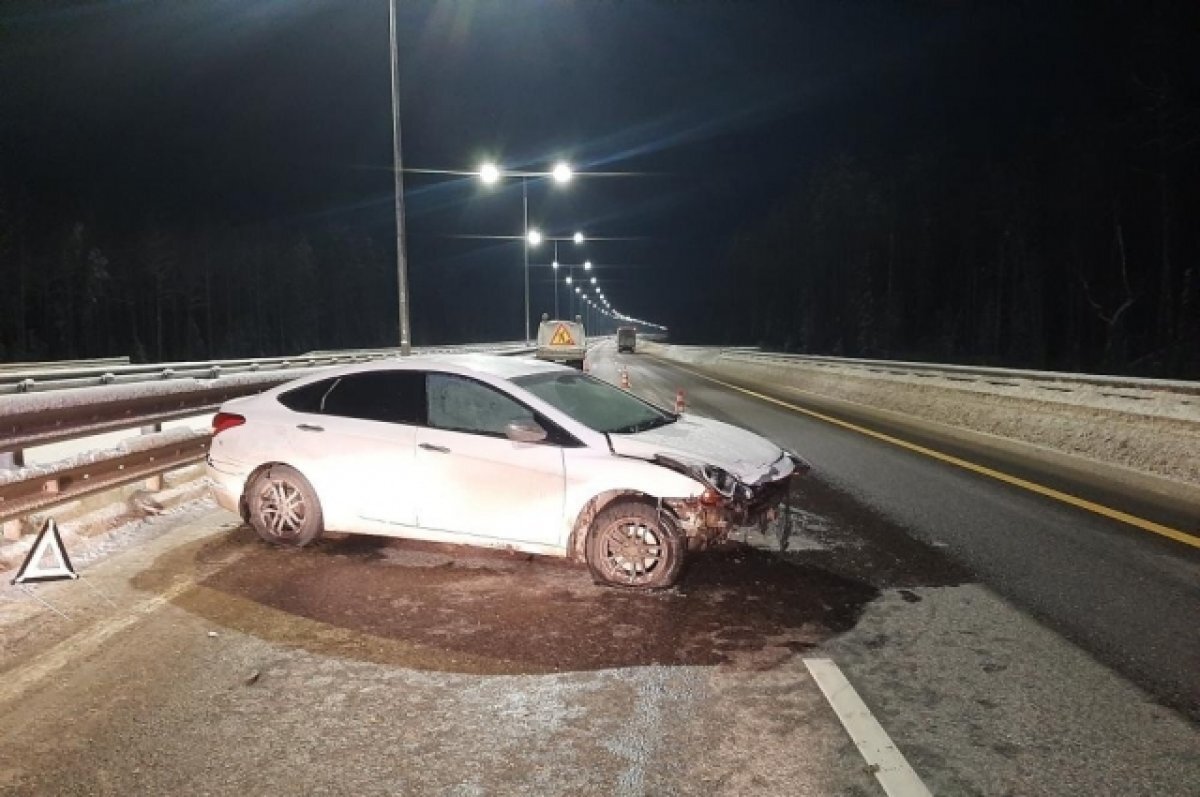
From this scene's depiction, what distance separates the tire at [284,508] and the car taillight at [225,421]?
1.76ft

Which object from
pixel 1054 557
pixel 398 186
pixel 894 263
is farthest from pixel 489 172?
pixel 894 263

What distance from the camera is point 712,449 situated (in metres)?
5.86

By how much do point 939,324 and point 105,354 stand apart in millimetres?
76792

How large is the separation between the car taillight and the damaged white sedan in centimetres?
2

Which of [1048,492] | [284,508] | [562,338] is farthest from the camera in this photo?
[562,338]

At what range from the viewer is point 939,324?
71125mm

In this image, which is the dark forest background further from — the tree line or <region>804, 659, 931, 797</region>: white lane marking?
<region>804, 659, 931, 797</region>: white lane marking

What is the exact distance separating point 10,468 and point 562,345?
2651 cm

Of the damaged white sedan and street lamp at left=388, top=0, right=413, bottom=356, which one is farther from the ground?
street lamp at left=388, top=0, right=413, bottom=356

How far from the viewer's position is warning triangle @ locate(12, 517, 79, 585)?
5484 mm

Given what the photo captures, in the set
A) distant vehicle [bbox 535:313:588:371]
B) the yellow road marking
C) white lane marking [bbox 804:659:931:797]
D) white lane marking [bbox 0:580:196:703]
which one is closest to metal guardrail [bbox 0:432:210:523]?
white lane marking [bbox 0:580:196:703]

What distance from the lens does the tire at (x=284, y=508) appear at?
639 centimetres

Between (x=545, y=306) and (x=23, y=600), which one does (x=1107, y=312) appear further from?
(x=545, y=306)

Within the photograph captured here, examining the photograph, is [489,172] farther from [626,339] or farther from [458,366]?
[626,339]
